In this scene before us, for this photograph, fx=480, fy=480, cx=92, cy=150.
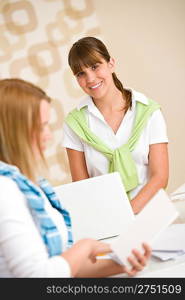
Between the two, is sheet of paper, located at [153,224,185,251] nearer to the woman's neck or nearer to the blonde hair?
the blonde hair

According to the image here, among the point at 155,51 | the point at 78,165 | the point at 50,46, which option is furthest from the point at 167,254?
the point at 155,51

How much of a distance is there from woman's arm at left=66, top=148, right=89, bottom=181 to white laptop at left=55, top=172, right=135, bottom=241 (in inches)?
18.5

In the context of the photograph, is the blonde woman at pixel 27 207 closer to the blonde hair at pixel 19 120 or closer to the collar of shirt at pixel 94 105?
the blonde hair at pixel 19 120

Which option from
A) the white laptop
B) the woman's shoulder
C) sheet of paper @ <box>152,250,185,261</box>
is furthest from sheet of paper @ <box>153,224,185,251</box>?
the woman's shoulder

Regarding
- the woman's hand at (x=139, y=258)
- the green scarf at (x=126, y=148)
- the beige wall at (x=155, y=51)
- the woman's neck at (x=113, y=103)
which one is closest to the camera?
the woman's hand at (x=139, y=258)

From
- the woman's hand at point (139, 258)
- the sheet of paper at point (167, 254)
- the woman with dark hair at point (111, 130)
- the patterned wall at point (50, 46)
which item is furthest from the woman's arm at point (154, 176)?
the patterned wall at point (50, 46)

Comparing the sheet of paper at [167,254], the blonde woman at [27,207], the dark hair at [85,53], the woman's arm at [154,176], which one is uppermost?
the dark hair at [85,53]

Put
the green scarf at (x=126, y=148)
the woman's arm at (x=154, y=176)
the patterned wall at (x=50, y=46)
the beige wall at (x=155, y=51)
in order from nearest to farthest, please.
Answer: the woman's arm at (x=154, y=176) → the green scarf at (x=126, y=148) → the patterned wall at (x=50, y=46) → the beige wall at (x=155, y=51)

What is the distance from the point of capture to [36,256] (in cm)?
95

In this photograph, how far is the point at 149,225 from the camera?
40.9 inches

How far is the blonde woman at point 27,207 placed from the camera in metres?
0.95

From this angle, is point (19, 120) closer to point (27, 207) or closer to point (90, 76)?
point (27, 207)

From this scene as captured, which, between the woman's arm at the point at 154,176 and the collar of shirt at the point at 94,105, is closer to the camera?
the woman's arm at the point at 154,176

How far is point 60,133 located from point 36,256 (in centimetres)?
286
